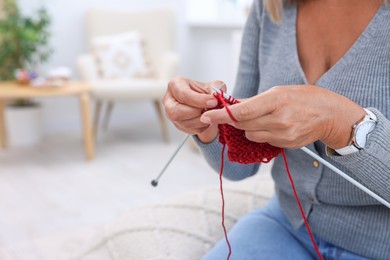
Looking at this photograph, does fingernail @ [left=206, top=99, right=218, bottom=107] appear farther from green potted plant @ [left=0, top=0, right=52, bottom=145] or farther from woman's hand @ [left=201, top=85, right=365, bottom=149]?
green potted plant @ [left=0, top=0, right=52, bottom=145]

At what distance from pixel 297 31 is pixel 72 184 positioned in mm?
1905

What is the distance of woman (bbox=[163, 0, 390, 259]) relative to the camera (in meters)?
0.62

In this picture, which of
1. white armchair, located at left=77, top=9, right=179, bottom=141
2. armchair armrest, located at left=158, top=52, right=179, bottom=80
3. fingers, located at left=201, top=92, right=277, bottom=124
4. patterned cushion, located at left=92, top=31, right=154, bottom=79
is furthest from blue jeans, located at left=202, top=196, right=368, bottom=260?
patterned cushion, located at left=92, top=31, right=154, bottom=79

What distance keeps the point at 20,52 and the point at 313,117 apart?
114 inches

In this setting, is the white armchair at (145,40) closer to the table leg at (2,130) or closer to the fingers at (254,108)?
the table leg at (2,130)

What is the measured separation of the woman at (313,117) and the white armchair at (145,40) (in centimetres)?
225

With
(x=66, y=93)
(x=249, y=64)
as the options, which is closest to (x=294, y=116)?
(x=249, y=64)

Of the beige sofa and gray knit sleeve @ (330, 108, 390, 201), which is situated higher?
A: gray knit sleeve @ (330, 108, 390, 201)

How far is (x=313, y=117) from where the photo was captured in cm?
62

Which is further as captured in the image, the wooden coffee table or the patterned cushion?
the patterned cushion

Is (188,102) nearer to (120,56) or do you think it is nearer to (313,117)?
(313,117)

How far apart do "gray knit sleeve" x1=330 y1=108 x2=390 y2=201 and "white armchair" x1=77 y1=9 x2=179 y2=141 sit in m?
2.52

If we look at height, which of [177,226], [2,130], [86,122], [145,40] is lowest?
[2,130]

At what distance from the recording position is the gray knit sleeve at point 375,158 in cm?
68
